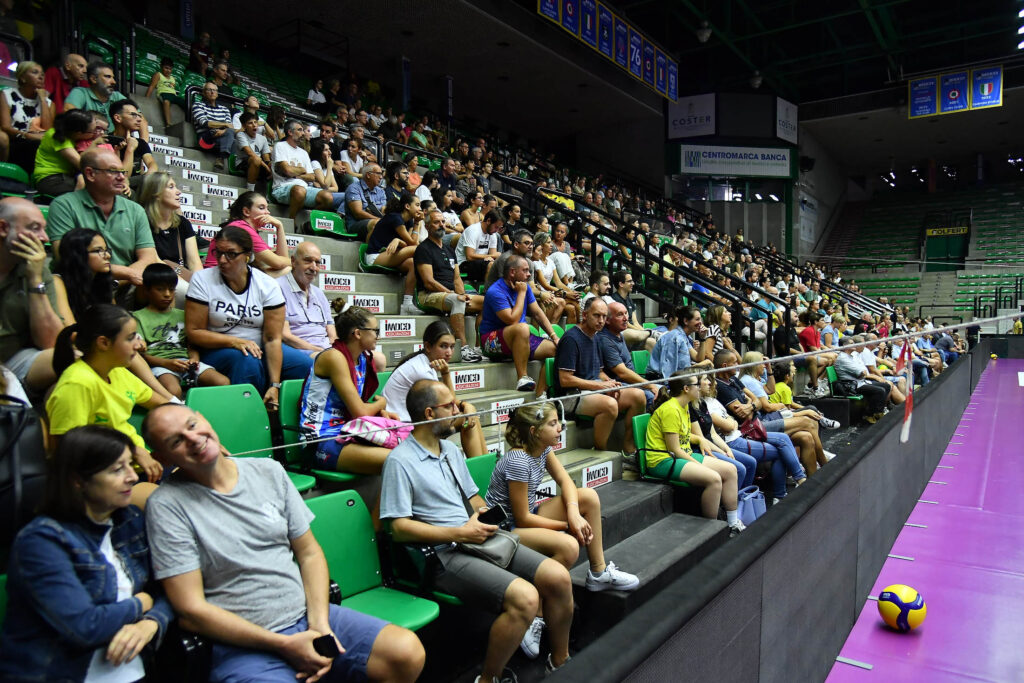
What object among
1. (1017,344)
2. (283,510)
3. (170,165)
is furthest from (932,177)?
(283,510)

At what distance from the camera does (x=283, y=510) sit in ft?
6.20

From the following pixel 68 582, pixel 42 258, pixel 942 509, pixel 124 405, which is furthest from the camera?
pixel 942 509

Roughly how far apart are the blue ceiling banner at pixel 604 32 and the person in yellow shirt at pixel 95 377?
40.2 feet

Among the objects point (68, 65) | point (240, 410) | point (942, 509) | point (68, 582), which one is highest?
point (68, 65)

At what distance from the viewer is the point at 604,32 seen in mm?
12883

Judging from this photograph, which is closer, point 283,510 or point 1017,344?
point 283,510

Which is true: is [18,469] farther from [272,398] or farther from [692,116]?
[692,116]

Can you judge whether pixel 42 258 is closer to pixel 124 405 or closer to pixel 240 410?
pixel 124 405

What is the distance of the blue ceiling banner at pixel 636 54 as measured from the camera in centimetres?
1397

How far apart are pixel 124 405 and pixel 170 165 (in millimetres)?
4450

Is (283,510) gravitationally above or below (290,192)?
below

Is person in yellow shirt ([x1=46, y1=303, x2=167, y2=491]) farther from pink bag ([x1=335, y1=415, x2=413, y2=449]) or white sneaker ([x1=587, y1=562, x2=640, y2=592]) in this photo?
white sneaker ([x1=587, y1=562, x2=640, y2=592])

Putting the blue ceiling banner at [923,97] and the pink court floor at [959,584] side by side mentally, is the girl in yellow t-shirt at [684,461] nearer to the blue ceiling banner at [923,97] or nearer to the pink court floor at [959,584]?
the pink court floor at [959,584]

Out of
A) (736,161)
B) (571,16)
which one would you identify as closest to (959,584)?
(571,16)
